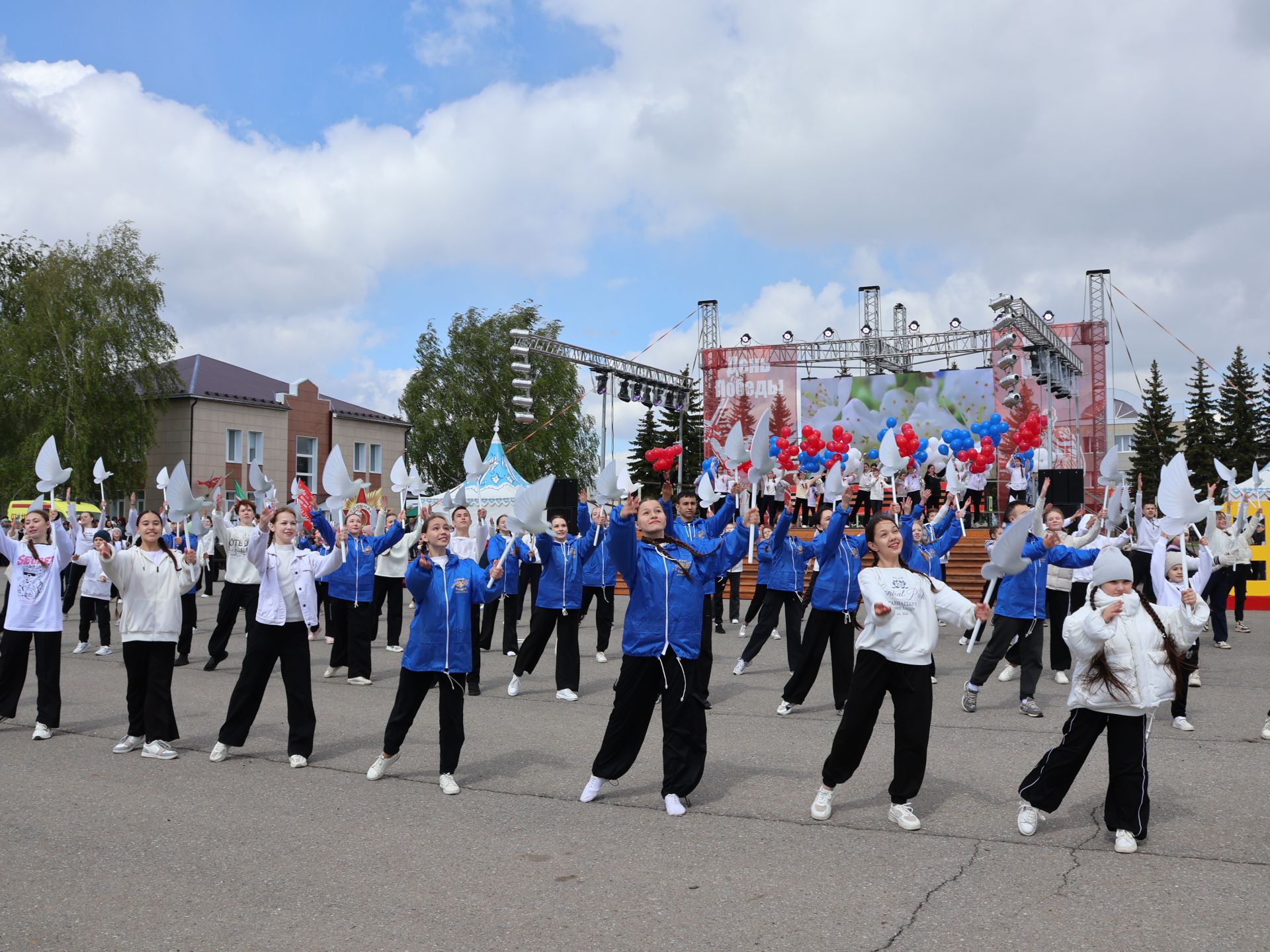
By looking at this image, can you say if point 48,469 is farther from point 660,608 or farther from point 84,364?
point 84,364

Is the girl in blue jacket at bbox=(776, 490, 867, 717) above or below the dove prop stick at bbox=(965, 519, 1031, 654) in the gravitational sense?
below

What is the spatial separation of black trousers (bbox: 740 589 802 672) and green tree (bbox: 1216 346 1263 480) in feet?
142

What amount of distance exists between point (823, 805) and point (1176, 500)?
5.07 meters

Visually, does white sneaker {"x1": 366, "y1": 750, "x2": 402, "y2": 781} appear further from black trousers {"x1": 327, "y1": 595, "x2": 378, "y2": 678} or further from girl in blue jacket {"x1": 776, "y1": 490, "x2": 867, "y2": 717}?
black trousers {"x1": 327, "y1": 595, "x2": 378, "y2": 678}

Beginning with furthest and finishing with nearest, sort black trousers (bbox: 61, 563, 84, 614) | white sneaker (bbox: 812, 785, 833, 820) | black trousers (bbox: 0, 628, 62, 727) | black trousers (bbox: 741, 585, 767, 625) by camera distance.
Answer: black trousers (bbox: 61, 563, 84, 614)
black trousers (bbox: 741, 585, 767, 625)
black trousers (bbox: 0, 628, 62, 727)
white sneaker (bbox: 812, 785, 833, 820)

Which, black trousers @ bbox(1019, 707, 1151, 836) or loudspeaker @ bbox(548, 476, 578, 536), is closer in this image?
black trousers @ bbox(1019, 707, 1151, 836)

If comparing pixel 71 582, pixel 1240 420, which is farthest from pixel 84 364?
pixel 1240 420

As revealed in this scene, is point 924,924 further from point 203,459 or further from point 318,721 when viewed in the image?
point 203,459

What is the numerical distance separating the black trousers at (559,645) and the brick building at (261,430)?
113 ft

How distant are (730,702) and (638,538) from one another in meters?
4.08

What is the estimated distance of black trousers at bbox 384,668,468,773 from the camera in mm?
6434

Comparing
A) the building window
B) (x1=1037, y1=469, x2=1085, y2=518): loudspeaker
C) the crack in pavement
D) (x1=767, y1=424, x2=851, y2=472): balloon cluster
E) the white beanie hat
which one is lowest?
the crack in pavement

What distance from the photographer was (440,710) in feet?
21.2

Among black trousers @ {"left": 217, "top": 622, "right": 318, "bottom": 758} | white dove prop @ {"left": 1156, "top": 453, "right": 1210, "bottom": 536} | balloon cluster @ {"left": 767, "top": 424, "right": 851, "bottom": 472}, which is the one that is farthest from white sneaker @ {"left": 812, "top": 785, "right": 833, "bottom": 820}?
balloon cluster @ {"left": 767, "top": 424, "right": 851, "bottom": 472}
